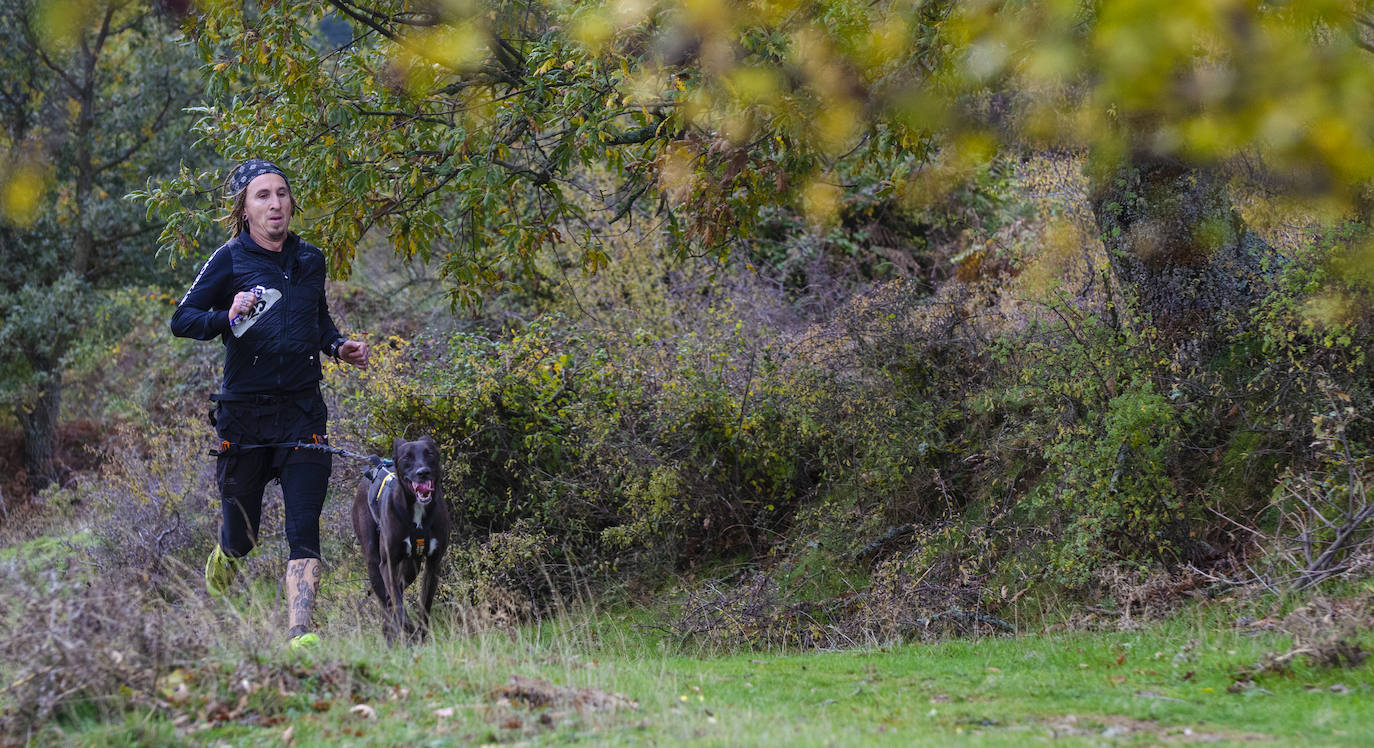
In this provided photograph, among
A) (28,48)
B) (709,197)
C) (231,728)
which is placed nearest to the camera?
(231,728)

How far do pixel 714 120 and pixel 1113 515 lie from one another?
3809 mm

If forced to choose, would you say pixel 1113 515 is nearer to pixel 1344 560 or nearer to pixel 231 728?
pixel 1344 560

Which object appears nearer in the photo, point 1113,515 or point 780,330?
point 1113,515

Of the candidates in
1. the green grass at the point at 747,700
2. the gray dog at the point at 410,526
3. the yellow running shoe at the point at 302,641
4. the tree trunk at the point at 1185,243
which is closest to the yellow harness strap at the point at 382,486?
the gray dog at the point at 410,526

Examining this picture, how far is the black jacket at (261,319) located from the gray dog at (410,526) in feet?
4.24

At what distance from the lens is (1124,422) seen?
25.6 ft

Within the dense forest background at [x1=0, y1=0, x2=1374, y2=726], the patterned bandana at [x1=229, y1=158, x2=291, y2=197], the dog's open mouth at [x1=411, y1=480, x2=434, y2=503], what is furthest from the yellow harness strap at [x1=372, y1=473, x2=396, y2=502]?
the patterned bandana at [x1=229, y1=158, x2=291, y2=197]

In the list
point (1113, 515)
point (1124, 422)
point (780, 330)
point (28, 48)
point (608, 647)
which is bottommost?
point (608, 647)

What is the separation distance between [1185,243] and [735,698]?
17.1 feet

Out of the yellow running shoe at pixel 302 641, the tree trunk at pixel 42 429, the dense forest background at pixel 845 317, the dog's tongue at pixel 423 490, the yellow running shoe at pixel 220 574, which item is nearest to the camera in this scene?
the yellow running shoe at pixel 302 641

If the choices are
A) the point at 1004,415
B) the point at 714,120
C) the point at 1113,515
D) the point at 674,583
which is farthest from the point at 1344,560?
the point at 674,583

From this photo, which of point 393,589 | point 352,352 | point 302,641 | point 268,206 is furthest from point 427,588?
point 268,206

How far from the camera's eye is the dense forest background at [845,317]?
21.0ft

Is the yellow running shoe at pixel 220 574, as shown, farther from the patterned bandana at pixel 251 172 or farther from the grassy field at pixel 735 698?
the patterned bandana at pixel 251 172
